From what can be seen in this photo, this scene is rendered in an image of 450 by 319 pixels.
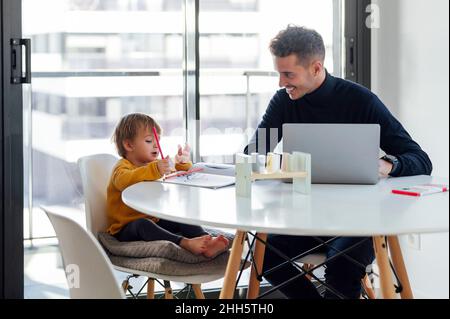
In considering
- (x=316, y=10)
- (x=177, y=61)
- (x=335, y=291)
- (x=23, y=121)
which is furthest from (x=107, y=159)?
(x=316, y=10)

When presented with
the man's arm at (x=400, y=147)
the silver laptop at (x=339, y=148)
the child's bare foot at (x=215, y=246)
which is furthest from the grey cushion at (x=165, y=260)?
the man's arm at (x=400, y=147)

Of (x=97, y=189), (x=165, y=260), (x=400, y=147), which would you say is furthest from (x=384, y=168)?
(x=97, y=189)

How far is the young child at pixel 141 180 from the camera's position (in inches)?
87.9

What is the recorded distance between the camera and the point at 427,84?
297cm

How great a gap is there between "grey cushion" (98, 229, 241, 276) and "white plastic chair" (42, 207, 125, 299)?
0.59 m

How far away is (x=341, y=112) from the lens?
8.43 feet

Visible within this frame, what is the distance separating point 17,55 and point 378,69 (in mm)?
1647

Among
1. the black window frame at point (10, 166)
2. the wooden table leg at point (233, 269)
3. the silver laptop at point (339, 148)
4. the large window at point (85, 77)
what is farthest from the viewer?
the large window at point (85, 77)

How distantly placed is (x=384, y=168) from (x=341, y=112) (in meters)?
Answer: 0.38

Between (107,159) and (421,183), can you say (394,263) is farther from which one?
(107,159)

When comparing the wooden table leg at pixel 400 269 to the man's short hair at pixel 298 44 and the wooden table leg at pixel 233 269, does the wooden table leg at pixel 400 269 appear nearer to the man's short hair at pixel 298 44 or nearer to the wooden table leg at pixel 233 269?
the wooden table leg at pixel 233 269

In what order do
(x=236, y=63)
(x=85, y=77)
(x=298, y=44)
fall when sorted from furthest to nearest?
(x=236, y=63), (x=85, y=77), (x=298, y=44)

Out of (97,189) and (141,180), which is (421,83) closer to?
(141,180)

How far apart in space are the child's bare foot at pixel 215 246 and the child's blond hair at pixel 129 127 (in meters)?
0.55
